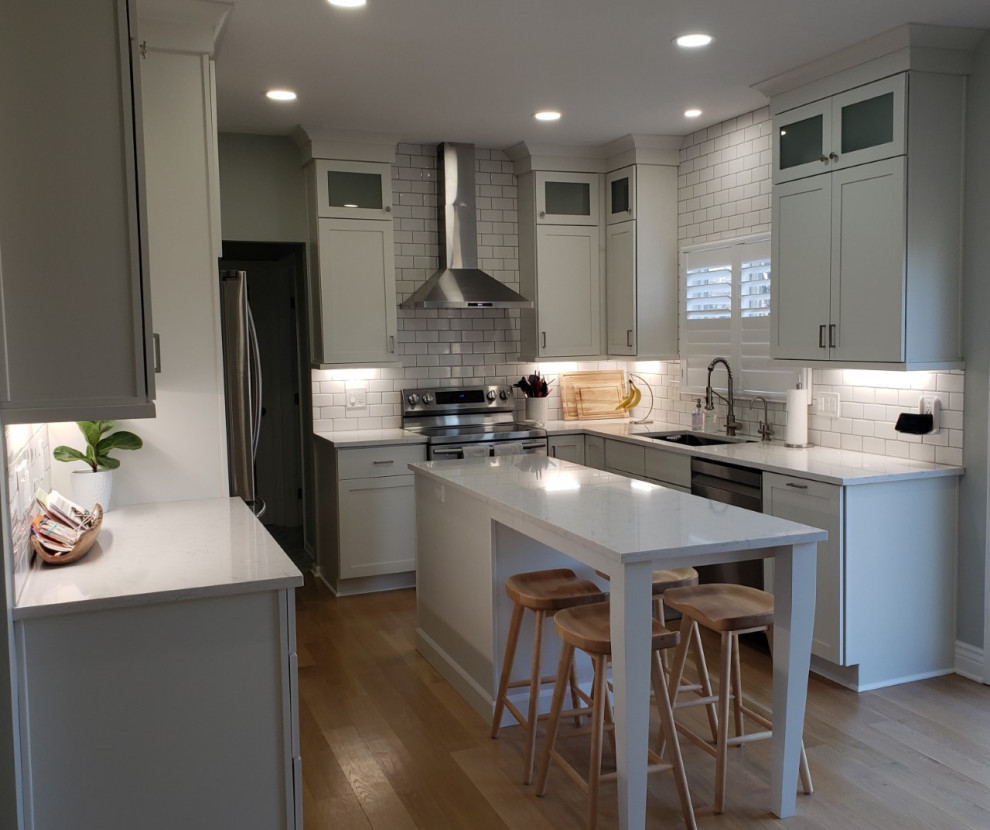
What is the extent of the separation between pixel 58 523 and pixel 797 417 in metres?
3.60

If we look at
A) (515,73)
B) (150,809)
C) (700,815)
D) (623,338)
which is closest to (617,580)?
(700,815)

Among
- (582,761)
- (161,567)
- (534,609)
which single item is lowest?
(582,761)

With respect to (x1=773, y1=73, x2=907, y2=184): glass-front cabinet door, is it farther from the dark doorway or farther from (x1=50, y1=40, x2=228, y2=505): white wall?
the dark doorway

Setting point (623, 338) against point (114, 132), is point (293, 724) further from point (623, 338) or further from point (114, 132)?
point (623, 338)

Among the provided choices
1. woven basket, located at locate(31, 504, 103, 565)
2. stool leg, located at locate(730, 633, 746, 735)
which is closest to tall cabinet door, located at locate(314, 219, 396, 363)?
woven basket, located at locate(31, 504, 103, 565)

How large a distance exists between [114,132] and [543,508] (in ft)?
5.90

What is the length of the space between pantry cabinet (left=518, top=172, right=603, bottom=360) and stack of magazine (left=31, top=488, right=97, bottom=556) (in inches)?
150

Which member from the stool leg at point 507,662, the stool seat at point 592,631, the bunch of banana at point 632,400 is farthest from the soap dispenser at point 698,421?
the stool seat at point 592,631

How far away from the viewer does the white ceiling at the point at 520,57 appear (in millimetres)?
3607

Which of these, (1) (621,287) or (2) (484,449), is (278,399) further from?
(1) (621,287)

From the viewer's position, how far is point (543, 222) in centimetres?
620

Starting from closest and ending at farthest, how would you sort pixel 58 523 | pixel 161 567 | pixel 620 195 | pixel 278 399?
pixel 161 567, pixel 58 523, pixel 620 195, pixel 278 399

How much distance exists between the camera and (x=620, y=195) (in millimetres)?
6184

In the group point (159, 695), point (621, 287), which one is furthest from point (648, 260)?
point (159, 695)
